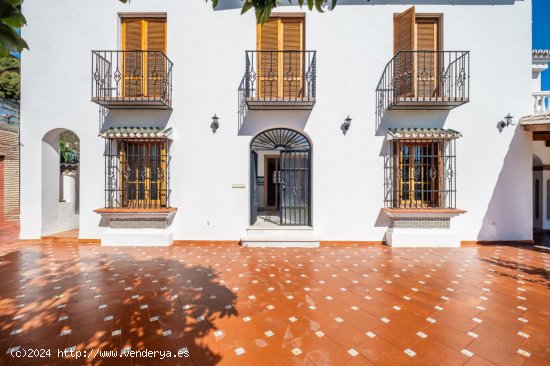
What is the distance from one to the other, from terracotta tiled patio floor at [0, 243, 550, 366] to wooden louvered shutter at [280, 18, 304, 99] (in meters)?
4.45

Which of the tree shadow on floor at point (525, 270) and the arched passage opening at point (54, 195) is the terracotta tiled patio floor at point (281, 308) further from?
the arched passage opening at point (54, 195)

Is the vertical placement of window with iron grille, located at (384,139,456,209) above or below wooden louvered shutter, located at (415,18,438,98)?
below

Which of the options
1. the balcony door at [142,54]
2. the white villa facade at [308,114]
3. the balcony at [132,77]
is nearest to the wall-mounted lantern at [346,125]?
the white villa facade at [308,114]

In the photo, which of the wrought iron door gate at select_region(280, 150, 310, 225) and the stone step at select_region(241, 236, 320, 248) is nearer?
the stone step at select_region(241, 236, 320, 248)

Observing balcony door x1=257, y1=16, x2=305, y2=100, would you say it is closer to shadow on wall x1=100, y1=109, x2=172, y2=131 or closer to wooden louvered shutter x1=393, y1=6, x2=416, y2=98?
wooden louvered shutter x1=393, y1=6, x2=416, y2=98

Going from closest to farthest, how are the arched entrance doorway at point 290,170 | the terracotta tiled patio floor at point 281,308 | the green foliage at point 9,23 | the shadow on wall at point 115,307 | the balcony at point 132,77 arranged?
the green foliage at point 9,23, the terracotta tiled patio floor at point 281,308, the shadow on wall at point 115,307, the balcony at point 132,77, the arched entrance doorway at point 290,170

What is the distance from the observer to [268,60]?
6.48 m

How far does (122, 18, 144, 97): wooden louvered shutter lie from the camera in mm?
6547

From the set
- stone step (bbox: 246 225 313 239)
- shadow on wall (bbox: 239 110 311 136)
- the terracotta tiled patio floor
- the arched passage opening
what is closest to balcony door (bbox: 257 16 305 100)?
shadow on wall (bbox: 239 110 311 136)

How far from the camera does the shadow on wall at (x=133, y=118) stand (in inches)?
254

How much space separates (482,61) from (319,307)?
7.72 metres

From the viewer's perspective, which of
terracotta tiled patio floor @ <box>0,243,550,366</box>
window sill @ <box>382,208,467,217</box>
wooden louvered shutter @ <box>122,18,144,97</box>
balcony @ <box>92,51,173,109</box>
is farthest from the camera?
wooden louvered shutter @ <box>122,18,144,97</box>

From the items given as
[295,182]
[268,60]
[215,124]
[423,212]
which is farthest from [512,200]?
[215,124]

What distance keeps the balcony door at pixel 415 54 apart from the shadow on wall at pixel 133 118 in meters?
6.29
